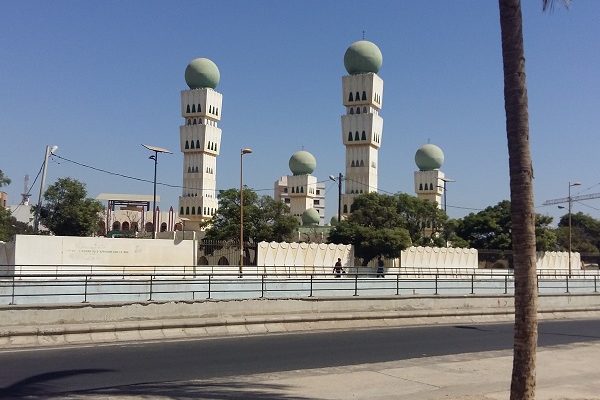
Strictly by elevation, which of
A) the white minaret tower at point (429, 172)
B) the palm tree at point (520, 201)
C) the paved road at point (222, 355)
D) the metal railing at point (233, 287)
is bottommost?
the paved road at point (222, 355)

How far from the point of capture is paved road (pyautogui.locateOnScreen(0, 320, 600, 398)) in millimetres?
10227

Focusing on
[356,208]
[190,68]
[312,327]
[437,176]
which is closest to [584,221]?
[437,176]

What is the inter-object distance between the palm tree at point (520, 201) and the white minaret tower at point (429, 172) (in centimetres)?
8333

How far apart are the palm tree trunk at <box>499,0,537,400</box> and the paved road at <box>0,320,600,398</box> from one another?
5.11 m

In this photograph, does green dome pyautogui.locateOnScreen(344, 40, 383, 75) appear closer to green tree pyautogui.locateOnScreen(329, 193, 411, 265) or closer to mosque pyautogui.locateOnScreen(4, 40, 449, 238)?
mosque pyautogui.locateOnScreen(4, 40, 449, 238)

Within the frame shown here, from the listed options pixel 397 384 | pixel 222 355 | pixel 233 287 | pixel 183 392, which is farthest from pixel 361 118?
pixel 183 392

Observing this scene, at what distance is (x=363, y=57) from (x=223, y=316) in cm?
6446

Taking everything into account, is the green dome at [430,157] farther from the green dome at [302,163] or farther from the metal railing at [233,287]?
the metal railing at [233,287]

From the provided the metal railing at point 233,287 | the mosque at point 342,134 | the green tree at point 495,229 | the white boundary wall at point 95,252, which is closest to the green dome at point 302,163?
the mosque at point 342,134

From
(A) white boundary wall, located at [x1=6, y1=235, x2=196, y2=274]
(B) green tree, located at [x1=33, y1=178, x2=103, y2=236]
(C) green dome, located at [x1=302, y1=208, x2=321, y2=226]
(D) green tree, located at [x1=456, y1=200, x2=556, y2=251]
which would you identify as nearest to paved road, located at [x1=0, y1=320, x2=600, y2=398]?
(A) white boundary wall, located at [x1=6, y1=235, x2=196, y2=274]

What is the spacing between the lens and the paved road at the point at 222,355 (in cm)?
1023

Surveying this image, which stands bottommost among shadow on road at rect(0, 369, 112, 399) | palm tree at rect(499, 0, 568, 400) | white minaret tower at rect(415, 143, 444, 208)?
shadow on road at rect(0, 369, 112, 399)

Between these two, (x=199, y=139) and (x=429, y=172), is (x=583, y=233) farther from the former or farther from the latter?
(x=199, y=139)

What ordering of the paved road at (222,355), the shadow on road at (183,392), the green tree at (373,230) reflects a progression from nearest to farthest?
the shadow on road at (183,392) < the paved road at (222,355) < the green tree at (373,230)
